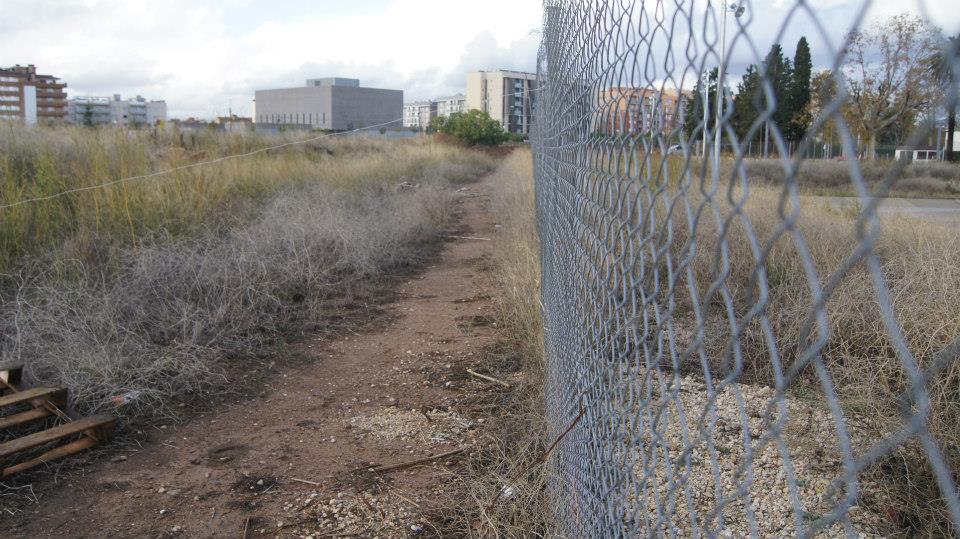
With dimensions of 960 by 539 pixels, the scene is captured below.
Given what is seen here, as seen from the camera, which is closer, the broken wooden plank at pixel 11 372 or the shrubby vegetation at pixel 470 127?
the broken wooden plank at pixel 11 372

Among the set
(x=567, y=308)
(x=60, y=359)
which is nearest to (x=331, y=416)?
(x=60, y=359)

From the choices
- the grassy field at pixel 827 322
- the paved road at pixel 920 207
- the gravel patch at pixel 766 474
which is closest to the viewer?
the grassy field at pixel 827 322

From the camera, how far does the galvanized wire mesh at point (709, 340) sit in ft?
1.80

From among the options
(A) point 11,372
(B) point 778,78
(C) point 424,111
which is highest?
(C) point 424,111

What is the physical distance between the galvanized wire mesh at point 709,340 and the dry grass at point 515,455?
145mm

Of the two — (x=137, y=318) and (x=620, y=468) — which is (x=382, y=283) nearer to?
(x=137, y=318)

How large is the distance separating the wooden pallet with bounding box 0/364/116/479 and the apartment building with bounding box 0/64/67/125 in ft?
34.3

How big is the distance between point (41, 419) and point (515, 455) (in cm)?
233

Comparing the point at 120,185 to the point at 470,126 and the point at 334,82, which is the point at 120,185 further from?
the point at 470,126

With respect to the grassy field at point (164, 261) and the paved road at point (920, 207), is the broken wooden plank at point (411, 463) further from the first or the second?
the paved road at point (920, 207)

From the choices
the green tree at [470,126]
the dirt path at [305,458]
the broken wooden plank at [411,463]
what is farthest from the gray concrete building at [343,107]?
the broken wooden plank at [411,463]

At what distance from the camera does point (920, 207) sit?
706cm

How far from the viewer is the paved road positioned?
5981mm

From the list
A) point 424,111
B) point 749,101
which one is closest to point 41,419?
point 749,101
